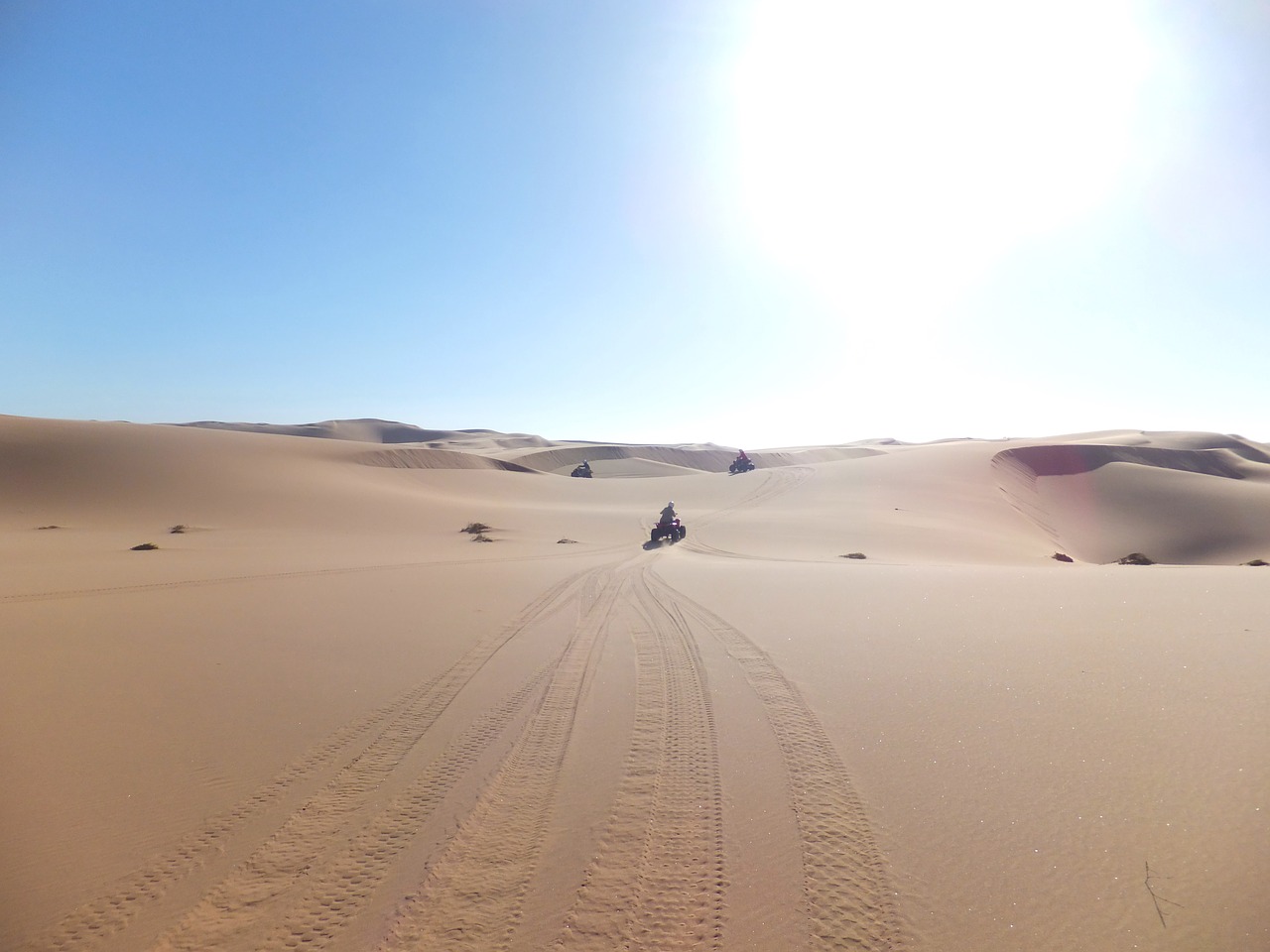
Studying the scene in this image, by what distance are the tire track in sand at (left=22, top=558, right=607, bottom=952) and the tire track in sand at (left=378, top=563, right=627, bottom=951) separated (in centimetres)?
74

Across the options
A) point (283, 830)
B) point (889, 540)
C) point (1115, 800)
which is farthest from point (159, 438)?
point (1115, 800)

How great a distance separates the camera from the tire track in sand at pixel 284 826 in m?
2.88

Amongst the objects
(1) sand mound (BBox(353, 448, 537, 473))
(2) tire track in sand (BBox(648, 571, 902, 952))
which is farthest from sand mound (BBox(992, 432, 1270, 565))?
(1) sand mound (BBox(353, 448, 537, 473))

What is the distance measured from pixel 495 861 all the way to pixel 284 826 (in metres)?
1.28

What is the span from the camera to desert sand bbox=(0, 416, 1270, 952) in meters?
2.91

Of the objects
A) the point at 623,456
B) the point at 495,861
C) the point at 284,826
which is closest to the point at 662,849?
the point at 495,861

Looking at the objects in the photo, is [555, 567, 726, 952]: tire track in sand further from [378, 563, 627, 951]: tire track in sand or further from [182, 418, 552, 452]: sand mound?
[182, 418, 552, 452]: sand mound

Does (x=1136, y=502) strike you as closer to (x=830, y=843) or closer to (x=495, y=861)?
(x=830, y=843)

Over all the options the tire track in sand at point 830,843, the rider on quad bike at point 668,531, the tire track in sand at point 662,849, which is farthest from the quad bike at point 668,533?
the tire track in sand at point 662,849

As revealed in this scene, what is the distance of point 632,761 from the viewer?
4348 millimetres

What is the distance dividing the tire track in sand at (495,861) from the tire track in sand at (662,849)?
1.08 ft

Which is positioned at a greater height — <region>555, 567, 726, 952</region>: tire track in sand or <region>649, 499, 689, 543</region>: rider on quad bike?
<region>649, 499, 689, 543</region>: rider on quad bike

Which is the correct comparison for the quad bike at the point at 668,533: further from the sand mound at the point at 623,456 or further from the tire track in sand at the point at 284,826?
the sand mound at the point at 623,456

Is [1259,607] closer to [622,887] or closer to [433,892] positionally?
[622,887]
